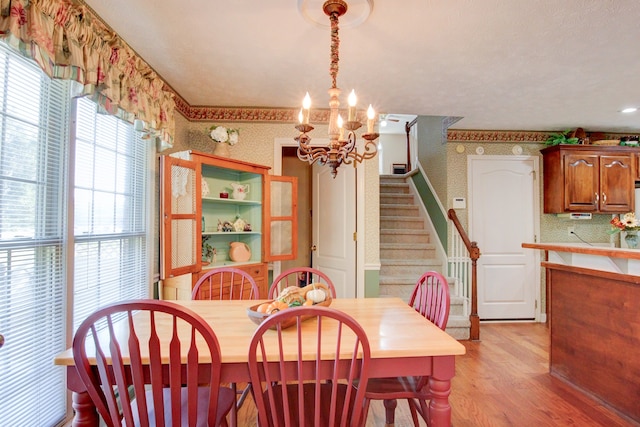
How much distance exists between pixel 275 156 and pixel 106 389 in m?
2.70

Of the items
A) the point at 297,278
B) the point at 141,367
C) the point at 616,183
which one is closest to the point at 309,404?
the point at 141,367

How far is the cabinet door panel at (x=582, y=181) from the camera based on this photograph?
397 centimetres

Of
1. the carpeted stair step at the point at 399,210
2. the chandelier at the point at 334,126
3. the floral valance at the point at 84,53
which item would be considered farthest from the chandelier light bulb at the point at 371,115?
the carpeted stair step at the point at 399,210

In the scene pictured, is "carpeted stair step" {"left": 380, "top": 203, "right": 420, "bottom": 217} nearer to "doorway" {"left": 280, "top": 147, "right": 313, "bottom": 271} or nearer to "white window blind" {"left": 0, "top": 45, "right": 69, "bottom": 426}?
"doorway" {"left": 280, "top": 147, "right": 313, "bottom": 271}

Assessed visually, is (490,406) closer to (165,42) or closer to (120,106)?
(120,106)

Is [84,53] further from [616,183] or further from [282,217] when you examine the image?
[616,183]

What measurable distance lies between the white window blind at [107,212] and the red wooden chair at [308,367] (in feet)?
4.19

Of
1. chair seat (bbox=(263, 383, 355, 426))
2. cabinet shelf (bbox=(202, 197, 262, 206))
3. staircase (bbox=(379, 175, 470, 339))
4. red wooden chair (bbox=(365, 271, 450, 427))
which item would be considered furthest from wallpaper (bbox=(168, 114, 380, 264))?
chair seat (bbox=(263, 383, 355, 426))

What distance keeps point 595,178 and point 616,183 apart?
295 mm

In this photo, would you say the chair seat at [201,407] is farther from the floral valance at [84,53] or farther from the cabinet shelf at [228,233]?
the cabinet shelf at [228,233]

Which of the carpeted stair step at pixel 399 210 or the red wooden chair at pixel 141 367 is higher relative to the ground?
the carpeted stair step at pixel 399 210

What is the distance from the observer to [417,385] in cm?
166

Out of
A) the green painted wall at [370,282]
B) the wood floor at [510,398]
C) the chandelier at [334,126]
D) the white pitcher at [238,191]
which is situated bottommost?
the wood floor at [510,398]

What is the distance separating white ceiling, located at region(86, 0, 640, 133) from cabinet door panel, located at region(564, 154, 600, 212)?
724 millimetres
